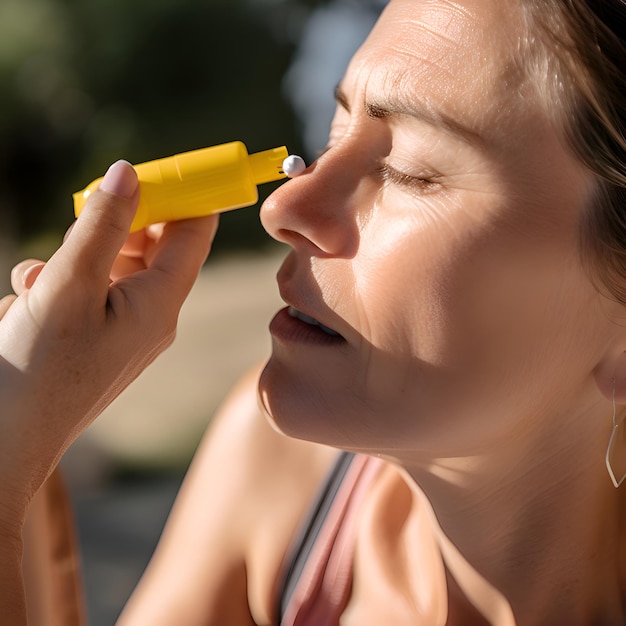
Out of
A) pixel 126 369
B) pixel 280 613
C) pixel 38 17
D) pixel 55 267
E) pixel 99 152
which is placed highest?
pixel 55 267

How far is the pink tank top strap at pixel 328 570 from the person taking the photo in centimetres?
96

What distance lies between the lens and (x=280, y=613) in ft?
3.23

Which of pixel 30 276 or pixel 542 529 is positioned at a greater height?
pixel 30 276

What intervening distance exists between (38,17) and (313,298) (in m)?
1.77

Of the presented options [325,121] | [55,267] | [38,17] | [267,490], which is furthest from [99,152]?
[55,267]

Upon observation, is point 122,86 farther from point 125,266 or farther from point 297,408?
point 297,408

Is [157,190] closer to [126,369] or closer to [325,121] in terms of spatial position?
[126,369]

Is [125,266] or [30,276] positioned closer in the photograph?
[30,276]

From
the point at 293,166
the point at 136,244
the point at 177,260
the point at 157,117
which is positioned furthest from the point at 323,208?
the point at 157,117

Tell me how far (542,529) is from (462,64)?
0.49 metres

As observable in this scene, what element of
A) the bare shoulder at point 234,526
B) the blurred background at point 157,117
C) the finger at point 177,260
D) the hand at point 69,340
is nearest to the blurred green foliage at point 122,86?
the blurred background at point 157,117

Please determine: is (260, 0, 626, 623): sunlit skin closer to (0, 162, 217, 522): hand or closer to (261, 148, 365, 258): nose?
(261, 148, 365, 258): nose

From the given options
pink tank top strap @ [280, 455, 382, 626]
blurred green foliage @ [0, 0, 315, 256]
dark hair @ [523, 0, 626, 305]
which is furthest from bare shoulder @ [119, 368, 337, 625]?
blurred green foliage @ [0, 0, 315, 256]

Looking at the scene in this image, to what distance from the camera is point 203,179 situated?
0.78 m
